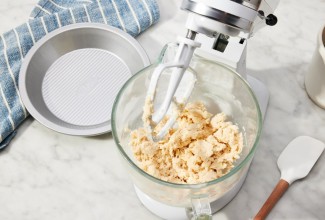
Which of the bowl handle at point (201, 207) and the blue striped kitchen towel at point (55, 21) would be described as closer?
the bowl handle at point (201, 207)

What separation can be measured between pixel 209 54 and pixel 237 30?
163mm

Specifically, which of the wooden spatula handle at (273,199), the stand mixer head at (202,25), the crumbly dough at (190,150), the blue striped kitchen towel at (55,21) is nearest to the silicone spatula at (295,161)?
the wooden spatula handle at (273,199)

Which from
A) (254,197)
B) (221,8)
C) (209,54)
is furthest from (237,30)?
(254,197)

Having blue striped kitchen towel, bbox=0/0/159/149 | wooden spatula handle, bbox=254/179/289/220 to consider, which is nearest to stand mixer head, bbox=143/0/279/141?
wooden spatula handle, bbox=254/179/289/220

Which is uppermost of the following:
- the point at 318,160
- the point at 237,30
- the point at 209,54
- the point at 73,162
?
the point at 237,30

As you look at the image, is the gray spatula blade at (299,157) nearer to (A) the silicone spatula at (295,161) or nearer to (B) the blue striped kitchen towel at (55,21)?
(A) the silicone spatula at (295,161)

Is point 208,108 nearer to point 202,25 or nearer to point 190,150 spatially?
point 190,150

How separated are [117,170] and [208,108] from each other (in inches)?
7.3

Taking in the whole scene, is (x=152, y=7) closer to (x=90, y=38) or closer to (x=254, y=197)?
(x=90, y=38)

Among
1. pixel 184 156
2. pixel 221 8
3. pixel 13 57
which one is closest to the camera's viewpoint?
pixel 221 8

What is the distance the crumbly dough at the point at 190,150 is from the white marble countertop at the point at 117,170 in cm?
11

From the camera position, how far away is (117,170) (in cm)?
73

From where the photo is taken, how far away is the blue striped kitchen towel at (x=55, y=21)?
80 cm

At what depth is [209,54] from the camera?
67 cm
